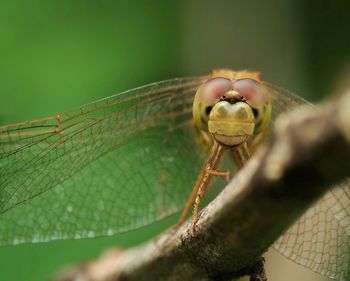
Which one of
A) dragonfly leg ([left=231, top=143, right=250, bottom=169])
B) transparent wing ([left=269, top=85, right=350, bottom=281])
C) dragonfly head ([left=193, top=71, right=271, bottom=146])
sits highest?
dragonfly head ([left=193, top=71, right=271, bottom=146])

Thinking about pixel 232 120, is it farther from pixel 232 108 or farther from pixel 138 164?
pixel 138 164

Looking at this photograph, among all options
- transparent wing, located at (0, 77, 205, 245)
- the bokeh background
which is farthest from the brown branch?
the bokeh background

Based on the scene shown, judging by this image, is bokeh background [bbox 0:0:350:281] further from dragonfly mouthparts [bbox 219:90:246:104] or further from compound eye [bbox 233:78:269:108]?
dragonfly mouthparts [bbox 219:90:246:104]

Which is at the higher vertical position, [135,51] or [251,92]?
[135,51]

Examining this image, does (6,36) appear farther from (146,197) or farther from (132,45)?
(146,197)

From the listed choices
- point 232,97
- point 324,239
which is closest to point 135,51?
point 232,97
